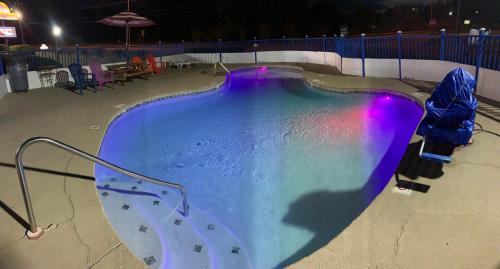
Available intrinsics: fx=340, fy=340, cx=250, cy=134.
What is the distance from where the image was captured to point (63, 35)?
62.0m

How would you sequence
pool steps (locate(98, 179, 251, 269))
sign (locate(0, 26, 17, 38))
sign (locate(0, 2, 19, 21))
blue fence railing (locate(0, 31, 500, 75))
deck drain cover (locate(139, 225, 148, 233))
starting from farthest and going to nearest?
1. sign (locate(0, 2, 19, 21))
2. sign (locate(0, 26, 17, 38))
3. blue fence railing (locate(0, 31, 500, 75))
4. deck drain cover (locate(139, 225, 148, 233))
5. pool steps (locate(98, 179, 251, 269))

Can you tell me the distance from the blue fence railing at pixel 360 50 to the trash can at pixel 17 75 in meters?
0.34

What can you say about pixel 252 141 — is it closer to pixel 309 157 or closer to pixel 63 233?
pixel 309 157

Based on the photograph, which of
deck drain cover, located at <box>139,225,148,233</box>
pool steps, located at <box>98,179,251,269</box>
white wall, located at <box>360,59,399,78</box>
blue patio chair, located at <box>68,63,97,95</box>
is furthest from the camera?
white wall, located at <box>360,59,399,78</box>

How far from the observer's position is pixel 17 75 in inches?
445

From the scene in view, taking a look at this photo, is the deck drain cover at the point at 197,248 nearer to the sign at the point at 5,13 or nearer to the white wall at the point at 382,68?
the white wall at the point at 382,68

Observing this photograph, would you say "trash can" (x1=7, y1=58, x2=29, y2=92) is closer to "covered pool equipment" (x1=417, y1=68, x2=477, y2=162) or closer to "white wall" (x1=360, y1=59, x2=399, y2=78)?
"covered pool equipment" (x1=417, y1=68, x2=477, y2=162)

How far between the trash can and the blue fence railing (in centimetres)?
34

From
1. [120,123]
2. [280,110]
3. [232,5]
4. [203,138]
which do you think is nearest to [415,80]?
[280,110]

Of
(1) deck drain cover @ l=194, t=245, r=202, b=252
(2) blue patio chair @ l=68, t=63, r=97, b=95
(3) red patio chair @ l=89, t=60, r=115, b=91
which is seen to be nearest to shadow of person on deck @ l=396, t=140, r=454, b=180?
(1) deck drain cover @ l=194, t=245, r=202, b=252

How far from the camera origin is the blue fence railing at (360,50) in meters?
9.37

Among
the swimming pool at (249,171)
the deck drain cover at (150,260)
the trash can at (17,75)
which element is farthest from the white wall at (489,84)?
the trash can at (17,75)

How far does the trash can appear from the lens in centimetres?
1115

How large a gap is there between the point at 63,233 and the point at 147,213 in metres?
1.28
